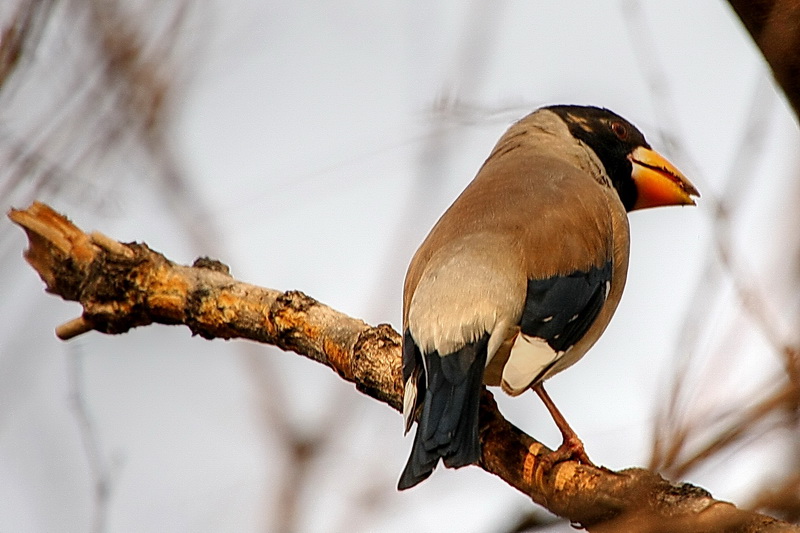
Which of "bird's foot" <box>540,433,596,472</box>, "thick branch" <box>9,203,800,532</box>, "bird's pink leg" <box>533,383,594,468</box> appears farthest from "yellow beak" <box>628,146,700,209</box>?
"bird's foot" <box>540,433,596,472</box>

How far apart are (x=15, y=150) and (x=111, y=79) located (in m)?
0.64

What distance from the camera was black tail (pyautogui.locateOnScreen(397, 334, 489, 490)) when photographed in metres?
3.04

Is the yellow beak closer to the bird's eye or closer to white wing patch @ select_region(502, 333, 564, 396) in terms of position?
the bird's eye

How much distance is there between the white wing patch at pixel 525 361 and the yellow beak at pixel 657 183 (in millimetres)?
1732

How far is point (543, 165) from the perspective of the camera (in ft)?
14.6

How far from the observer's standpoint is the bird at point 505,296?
320 centimetres

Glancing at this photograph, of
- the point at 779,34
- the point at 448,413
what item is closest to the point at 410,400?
the point at 448,413

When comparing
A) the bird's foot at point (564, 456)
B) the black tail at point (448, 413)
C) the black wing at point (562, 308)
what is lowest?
the bird's foot at point (564, 456)

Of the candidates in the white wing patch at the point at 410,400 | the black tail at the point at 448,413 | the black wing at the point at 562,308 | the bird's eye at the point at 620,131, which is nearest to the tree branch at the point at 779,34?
the black wing at the point at 562,308

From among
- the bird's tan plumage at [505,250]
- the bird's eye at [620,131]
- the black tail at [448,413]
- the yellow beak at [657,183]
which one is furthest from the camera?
the bird's eye at [620,131]

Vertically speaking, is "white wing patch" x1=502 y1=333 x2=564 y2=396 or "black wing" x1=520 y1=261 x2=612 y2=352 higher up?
"black wing" x1=520 y1=261 x2=612 y2=352

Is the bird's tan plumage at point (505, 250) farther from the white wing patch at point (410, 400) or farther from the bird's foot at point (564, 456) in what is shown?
the bird's foot at point (564, 456)

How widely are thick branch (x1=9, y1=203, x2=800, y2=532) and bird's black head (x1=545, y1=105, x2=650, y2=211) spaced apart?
1.73 meters

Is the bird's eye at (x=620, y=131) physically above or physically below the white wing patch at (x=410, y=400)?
above
